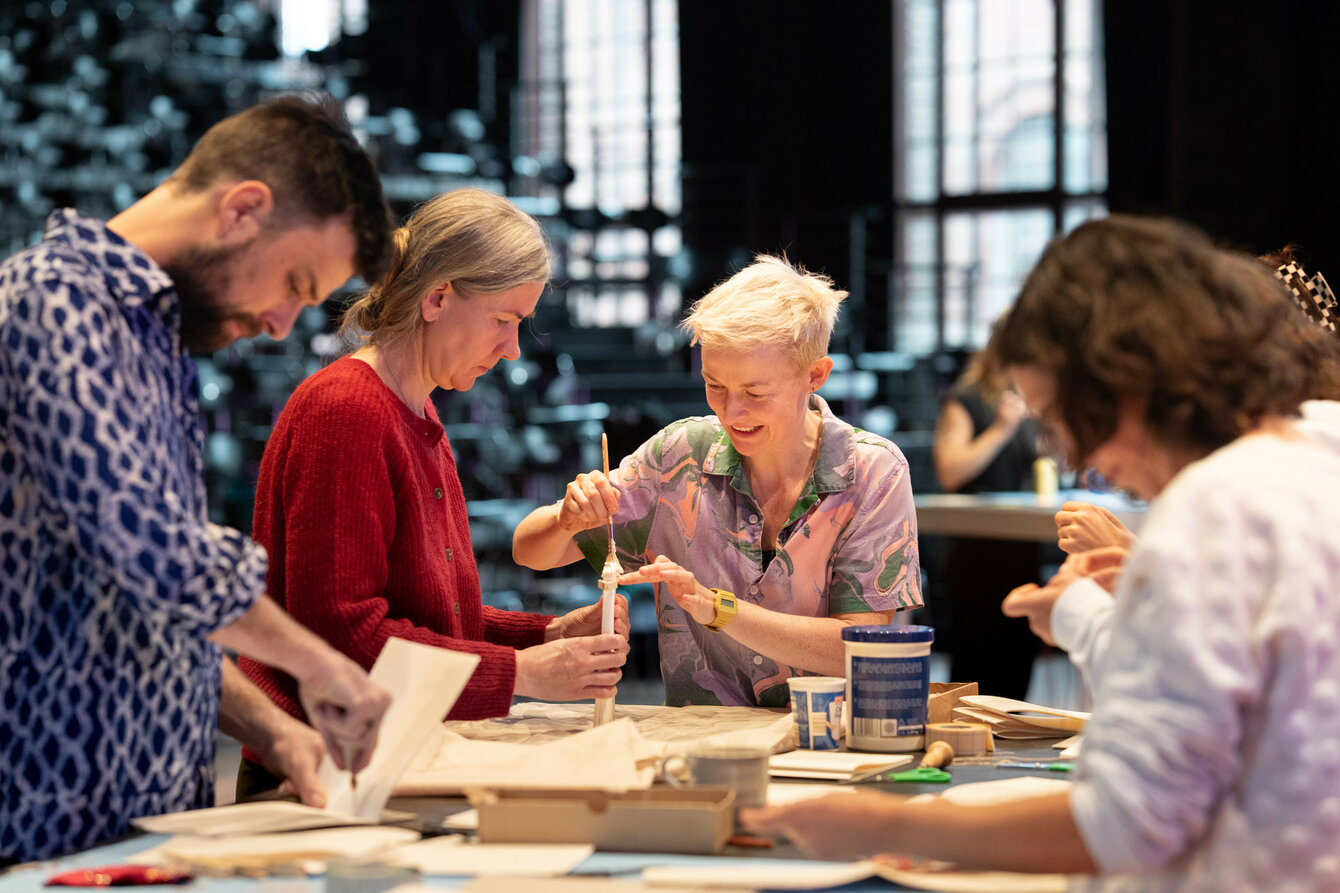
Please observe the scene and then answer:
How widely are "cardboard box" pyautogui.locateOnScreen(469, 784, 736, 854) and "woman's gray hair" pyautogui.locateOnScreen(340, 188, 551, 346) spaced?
2.62ft

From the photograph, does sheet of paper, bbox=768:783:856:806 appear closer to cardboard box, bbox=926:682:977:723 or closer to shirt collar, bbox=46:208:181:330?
cardboard box, bbox=926:682:977:723

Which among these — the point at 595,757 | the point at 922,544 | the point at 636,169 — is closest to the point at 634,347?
the point at 636,169

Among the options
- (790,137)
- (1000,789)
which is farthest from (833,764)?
(790,137)

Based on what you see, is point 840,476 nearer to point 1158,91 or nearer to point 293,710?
point 293,710

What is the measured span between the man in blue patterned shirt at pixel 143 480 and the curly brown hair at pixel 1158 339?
735 mm

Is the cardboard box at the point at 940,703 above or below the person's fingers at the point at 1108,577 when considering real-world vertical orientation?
below

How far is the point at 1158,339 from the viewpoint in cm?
101

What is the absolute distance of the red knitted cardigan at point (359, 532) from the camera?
1.70 meters

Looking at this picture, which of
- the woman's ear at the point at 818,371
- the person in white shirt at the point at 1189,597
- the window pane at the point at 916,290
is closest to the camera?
the person in white shirt at the point at 1189,597

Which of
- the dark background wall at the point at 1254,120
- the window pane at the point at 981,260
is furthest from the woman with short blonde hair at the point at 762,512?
the window pane at the point at 981,260

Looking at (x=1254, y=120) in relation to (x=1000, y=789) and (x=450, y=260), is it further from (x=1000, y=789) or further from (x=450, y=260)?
(x=1000, y=789)

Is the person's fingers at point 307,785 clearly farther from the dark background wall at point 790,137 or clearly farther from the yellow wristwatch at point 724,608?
the dark background wall at point 790,137

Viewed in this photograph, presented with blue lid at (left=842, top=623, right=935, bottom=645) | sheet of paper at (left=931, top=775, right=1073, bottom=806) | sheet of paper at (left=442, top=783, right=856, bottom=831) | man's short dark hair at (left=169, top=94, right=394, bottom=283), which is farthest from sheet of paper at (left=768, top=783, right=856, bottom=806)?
man's short dark hair at (left=169, top=94, right=394, bottom=283)

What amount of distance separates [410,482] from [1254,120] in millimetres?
6584
